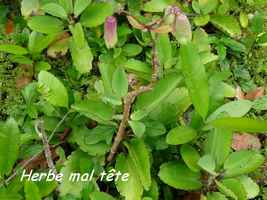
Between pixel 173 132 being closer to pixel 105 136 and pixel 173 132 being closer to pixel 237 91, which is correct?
pixel 105 136

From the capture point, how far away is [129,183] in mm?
1487

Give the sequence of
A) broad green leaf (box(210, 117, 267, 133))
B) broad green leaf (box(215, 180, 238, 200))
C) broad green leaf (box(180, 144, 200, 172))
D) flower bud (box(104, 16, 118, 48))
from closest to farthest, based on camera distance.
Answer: broad green leaf (box(210, 117, 267, 133)) → broad green leaf (box(215, 180, 238, 200)) → broad green leaf (box(180, 144, 200, 172)) → flower bud (box(104, 16, 118, 48))

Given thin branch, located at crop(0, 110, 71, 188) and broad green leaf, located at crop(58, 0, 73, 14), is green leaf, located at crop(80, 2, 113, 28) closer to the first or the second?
broad green leaf, located at crop(58, 0, 73, 14)

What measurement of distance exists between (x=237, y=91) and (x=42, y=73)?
2.31 feet

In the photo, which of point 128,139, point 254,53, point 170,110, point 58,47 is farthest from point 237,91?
point 58,47

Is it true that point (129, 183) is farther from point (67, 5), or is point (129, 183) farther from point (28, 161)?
Result: point (67, 5)

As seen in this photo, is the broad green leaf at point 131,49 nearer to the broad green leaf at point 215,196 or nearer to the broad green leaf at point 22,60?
the broad green leaf at point 22,60

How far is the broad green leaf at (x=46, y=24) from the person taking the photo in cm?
178

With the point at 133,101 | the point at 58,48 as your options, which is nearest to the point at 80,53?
the point at 58,48

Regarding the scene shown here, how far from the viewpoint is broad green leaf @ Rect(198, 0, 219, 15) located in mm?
1960

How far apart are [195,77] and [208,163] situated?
0.24 m

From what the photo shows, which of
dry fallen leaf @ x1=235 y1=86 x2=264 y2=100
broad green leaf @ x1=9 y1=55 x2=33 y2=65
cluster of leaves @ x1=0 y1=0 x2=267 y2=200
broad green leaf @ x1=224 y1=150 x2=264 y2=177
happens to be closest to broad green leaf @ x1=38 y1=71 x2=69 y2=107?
cluster of leaves @ x1=0 y1=0 x2=267 y2=200

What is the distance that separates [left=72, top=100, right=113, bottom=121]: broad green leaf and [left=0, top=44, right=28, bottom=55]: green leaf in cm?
43

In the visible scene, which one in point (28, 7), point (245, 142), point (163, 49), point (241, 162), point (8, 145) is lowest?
point (245, 142)
